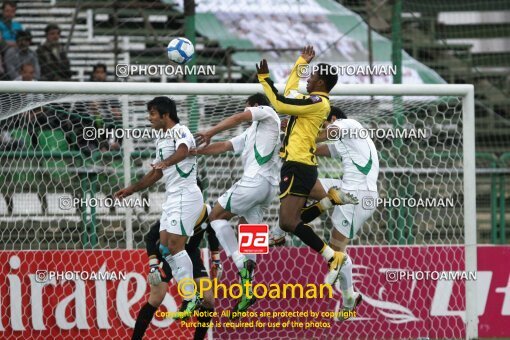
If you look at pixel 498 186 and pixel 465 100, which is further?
pixel 498 186

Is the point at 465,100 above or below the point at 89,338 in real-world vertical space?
above

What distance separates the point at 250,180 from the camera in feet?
32.2

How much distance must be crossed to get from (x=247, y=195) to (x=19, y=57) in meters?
4.40

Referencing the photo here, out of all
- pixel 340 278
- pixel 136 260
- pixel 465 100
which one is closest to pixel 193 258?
pixel 136 260

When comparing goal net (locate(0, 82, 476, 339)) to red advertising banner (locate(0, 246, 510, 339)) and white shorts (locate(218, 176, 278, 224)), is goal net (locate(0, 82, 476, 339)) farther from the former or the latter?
white shorts (locate(218, 176, 278, 224))

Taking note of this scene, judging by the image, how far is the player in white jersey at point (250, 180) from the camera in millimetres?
9797

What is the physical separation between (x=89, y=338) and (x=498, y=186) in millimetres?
4906

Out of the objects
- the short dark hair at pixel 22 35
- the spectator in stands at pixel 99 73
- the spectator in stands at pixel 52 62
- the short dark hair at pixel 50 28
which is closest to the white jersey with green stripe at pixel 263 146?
the spectator in stands at pixel 99 73

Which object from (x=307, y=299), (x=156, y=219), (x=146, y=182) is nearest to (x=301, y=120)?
(x=146, y=182)

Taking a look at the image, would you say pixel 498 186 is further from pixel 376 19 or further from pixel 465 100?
pixel 376 19

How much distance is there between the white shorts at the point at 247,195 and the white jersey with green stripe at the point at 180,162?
0.42 meters

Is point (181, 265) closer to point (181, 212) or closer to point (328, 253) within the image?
point (181, 212)

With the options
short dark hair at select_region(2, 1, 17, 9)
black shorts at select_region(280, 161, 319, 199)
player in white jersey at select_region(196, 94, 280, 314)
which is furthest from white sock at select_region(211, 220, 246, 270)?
short dark hair at select_region(2, 1, 17, 9)

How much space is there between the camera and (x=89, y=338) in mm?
10266
